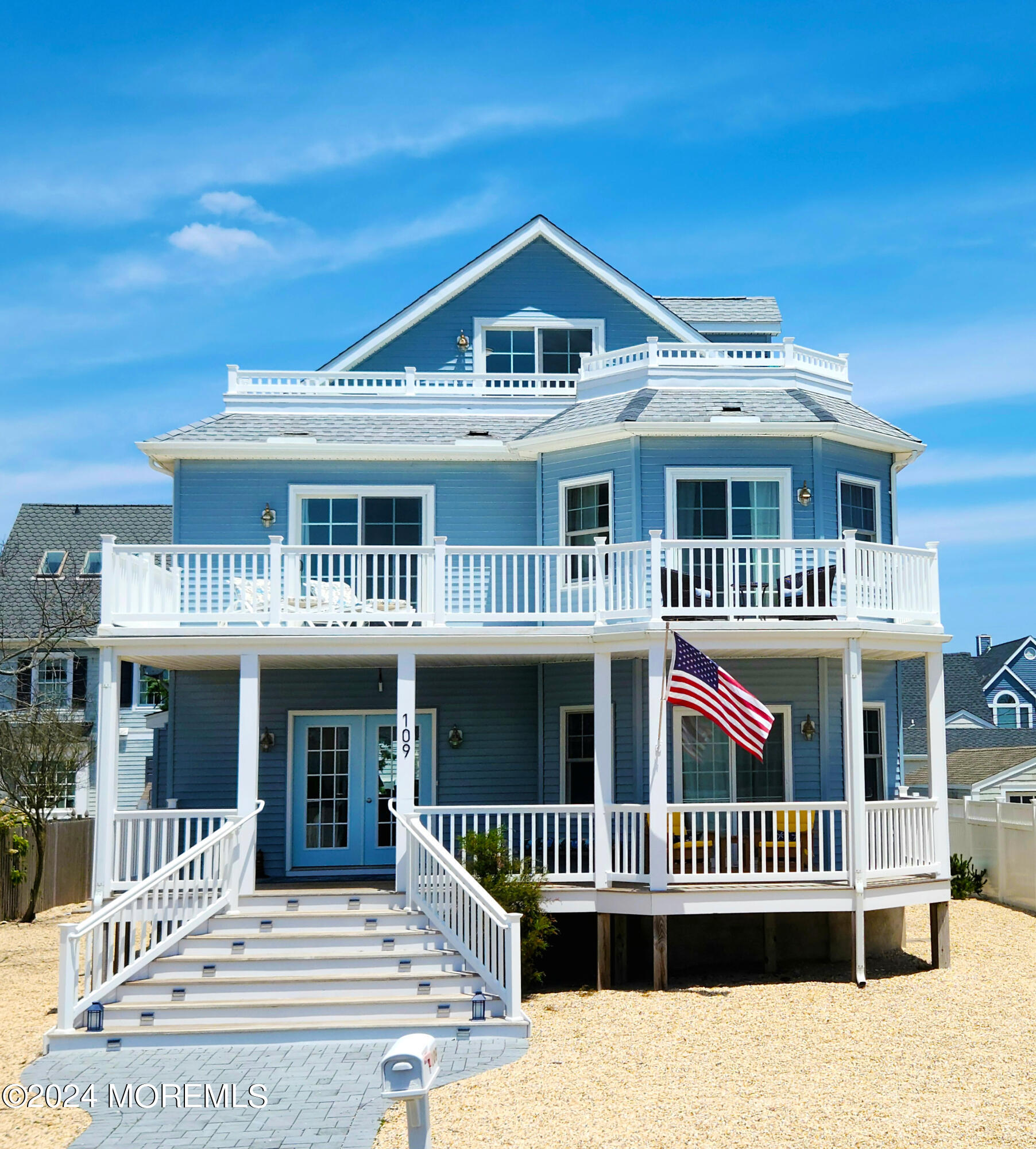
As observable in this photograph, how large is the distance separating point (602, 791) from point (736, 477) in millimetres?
5082

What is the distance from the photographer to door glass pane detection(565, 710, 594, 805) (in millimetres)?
17500

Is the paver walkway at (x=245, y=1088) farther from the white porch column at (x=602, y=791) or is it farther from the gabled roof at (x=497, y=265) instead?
the gabled roof at (x=497, y=265)

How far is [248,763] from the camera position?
47.9 ft

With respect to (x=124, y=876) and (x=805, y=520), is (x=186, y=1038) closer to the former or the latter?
(x=124, y=876)

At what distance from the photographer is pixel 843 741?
54.7 ft

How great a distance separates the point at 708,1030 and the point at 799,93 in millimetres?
10718

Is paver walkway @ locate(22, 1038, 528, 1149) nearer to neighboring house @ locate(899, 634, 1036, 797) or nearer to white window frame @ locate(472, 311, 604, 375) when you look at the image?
white window frame @ locate(472, 311, 604, 375)

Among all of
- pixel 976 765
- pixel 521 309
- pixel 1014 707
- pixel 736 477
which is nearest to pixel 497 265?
pixel 521 309

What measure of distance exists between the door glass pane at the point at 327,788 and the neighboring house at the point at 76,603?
8.24 metres

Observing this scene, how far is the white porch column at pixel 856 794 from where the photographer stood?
46.4 feet

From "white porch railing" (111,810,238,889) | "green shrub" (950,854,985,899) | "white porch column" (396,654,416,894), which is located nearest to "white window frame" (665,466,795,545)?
"white porch column" (396,654,416,894)

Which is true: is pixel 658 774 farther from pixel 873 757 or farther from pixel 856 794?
pixel 873 757

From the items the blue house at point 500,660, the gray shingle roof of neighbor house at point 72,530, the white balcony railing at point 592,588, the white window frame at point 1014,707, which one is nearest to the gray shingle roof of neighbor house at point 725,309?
→ the blue house at point 500,660

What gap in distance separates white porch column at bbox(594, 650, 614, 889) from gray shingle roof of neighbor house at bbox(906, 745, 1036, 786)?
1754 centimetres
